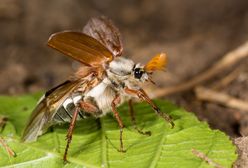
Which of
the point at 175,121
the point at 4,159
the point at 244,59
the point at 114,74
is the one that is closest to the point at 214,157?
the point at 175,121

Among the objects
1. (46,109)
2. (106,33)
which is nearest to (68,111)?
(46,109)

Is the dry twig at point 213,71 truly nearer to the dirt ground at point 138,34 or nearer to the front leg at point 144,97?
the dirt ground at point 138,34

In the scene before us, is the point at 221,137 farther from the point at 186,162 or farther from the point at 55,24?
the point at 55,24

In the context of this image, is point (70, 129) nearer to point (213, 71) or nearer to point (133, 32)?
point (213, 71)

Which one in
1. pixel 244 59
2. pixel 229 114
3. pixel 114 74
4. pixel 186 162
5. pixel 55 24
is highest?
pixel 55 24

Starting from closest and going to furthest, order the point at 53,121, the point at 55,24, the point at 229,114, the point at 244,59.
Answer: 1. the point at 53,121
2. the point at 229,114
3. the point at 244,59
4. the point at 55,24

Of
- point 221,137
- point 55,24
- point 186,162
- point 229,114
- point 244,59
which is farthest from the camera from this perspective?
point 55,24

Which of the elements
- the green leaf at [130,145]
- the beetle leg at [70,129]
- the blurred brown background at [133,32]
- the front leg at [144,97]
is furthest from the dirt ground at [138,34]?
the beetle leg at [70,129]
